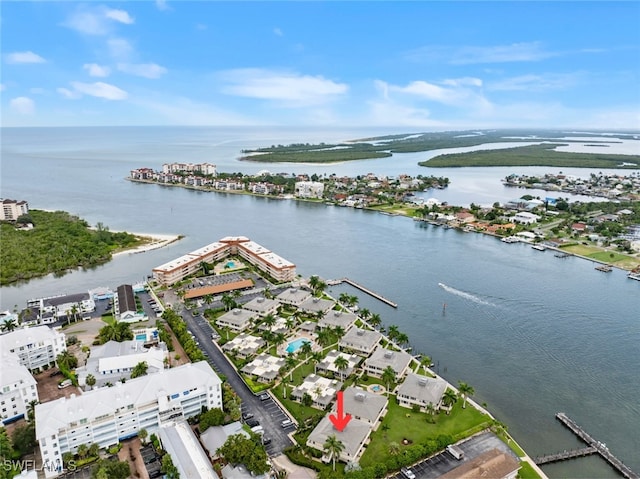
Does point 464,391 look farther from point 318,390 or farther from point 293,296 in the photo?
point 293,296

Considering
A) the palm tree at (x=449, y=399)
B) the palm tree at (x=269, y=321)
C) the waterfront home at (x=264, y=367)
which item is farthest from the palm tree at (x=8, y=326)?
the palm tree at (x=449, y=399)

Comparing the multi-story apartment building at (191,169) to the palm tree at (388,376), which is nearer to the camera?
the palm tree at (388,376)

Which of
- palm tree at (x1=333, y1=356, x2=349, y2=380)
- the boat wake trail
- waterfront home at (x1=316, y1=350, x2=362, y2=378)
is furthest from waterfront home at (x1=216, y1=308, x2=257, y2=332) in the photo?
the boat wake trail

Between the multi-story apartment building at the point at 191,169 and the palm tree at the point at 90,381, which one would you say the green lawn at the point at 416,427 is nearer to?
the palm tree at the point at 90,381

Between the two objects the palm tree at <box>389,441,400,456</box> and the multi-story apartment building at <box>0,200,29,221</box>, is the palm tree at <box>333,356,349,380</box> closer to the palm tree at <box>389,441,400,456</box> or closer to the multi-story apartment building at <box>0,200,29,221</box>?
the palm tree at <box>389,441,400,456</box>

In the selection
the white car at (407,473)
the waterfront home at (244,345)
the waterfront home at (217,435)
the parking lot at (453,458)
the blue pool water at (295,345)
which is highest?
the waterfront home at (244,345)

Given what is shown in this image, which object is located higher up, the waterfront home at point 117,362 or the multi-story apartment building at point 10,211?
the multi-story apartment building at point 10,211

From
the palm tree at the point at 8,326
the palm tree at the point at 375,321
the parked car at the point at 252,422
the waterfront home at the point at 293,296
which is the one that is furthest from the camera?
the waterfront home at the point at 293,296
